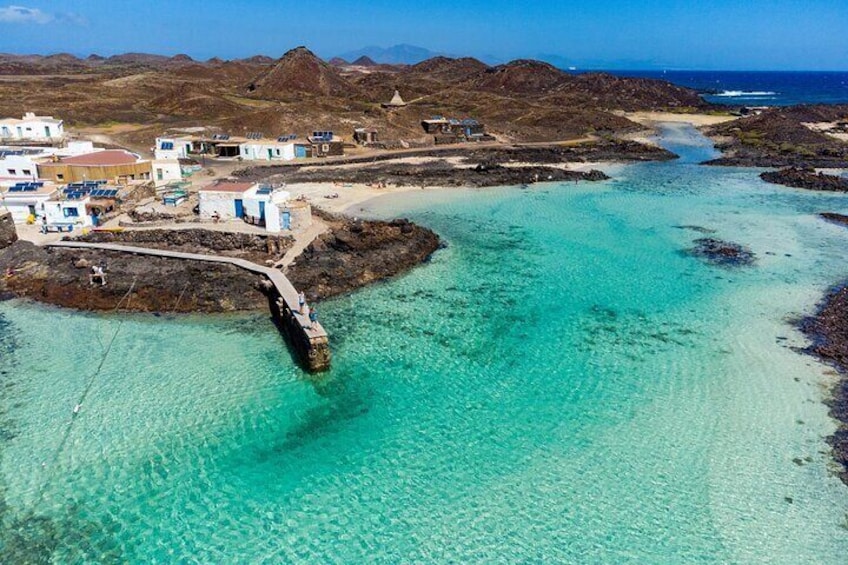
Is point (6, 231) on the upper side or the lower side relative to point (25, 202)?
lower

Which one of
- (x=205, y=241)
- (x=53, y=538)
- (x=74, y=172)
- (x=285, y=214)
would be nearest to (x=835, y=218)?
(x=285, y=214)

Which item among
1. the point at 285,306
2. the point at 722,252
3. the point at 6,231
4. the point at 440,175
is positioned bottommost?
the point at 722,252

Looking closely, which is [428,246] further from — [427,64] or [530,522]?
[427,64]

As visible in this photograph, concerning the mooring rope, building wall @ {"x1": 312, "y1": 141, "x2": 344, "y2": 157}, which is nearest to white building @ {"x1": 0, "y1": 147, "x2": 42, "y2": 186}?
the mooring rope

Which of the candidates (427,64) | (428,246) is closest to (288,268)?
(428,246)

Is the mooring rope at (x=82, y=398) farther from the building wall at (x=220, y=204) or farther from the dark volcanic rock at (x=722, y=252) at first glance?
the dark volcanic rock at (x=722, y=252)

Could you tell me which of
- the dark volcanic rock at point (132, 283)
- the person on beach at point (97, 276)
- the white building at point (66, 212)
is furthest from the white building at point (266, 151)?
the person on beach at point (97, 276)

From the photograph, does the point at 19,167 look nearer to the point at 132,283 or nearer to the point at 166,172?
the point at 166,172

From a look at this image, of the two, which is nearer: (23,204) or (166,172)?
(23,204)
